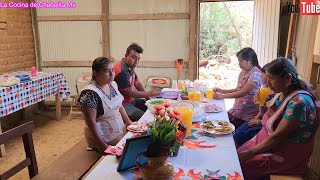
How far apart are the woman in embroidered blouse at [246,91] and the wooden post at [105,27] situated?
100 inches

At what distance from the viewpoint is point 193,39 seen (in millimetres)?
4285

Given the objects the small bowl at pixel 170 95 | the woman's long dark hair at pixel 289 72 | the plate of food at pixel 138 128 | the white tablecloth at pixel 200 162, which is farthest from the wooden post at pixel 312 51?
the plate of food at pixel 138 128

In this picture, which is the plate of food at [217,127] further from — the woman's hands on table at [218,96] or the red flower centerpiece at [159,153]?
the woman's hands on table at [218,96]

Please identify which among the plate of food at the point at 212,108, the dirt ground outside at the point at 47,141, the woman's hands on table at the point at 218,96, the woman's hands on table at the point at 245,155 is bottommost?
the dirt ground outside at the point at 47,141

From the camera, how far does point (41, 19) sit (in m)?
4.73

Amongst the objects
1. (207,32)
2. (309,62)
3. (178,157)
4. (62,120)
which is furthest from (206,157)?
(207,32)

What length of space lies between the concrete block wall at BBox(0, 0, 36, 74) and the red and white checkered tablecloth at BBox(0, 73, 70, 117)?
31.3 inches

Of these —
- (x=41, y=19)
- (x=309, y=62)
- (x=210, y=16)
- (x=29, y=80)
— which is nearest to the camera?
(x=309, y=62)

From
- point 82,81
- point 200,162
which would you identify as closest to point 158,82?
point 82,81

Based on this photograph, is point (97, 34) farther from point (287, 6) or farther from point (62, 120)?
point (287, 6)

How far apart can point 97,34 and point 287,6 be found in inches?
120

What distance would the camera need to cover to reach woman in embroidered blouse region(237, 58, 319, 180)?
5.08ft

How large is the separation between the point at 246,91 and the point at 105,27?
287 centimetres

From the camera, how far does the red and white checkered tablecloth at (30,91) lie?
306 centimetres
